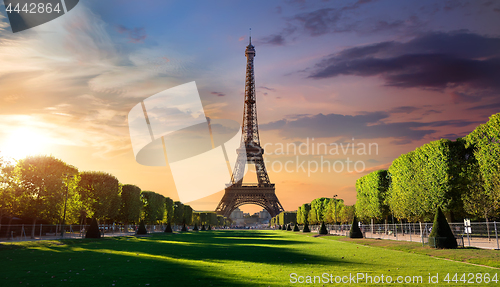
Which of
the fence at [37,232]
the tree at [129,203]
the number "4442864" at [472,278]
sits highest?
the tree at [129,203]

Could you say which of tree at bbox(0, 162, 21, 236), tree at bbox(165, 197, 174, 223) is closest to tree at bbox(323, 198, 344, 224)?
tree at bbox(165, 197, 174, 223)

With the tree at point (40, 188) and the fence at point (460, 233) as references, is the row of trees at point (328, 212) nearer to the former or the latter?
the fence at point (460, 233)

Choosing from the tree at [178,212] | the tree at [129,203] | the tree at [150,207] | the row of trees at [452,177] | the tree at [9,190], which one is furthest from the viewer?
the tree at [178,212]

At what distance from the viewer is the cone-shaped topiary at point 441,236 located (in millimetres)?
23108

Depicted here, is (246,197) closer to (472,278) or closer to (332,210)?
(332,210)

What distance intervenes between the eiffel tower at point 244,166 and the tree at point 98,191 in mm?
47984

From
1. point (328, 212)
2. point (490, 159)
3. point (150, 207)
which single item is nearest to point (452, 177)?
point (490, 159)

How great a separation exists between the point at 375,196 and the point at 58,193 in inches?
1536

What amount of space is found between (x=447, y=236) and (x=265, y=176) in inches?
3111

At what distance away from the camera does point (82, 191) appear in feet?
167

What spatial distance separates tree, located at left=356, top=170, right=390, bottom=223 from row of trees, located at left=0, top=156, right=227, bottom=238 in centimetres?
3563

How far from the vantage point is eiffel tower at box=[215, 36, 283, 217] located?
328 ft

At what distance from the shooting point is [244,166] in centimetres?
10419

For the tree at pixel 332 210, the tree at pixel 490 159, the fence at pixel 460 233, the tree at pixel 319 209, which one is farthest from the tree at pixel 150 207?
the tree at pixel 490 159
